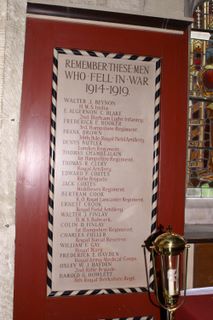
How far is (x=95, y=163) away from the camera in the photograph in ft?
7.32

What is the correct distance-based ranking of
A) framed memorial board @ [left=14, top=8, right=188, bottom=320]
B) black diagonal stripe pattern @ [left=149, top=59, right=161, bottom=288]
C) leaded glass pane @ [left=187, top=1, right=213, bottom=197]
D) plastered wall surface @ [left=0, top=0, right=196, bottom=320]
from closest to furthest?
plastered wall surface @ [left=0, top=0, right=196, bottom=320]
framed memorial board @ [left=14, top=8, right=188, bottom=320]
black diagonal stripe pattern @ [left=149, top=59, right=161, bottom=288]
leaded glass pane @ [left=187, top=1, right=213, bottom=197]

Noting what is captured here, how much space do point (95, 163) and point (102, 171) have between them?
0.06m

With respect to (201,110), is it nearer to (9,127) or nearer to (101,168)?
(101,168)

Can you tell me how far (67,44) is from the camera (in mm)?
2189

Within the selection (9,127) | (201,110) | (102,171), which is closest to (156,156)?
(102,171)

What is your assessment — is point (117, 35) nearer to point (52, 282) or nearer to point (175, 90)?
point (175, 90)

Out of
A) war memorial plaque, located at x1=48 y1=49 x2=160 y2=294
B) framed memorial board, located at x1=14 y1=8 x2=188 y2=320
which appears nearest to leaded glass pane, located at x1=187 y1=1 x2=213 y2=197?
framed memorial board, located at x1=14 y1=8 x2=188 y2=320

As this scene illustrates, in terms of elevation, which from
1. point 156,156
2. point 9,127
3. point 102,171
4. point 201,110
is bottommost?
point 102,171

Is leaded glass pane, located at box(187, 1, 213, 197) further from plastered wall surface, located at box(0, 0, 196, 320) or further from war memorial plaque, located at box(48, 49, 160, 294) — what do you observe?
plastered wall surface, located at box(0, 0, 196, 320)

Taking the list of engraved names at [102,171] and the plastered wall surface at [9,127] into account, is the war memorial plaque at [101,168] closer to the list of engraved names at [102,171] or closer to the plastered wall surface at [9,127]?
the list of engraved names at [102,171]

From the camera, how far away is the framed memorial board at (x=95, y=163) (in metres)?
2.15

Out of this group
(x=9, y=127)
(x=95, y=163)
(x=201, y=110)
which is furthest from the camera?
(x=201, y=110)

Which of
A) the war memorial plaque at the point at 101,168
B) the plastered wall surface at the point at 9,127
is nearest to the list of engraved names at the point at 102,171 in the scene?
the war memorial plaque at the point at 101,168

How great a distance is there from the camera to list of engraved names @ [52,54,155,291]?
7.18 feet
